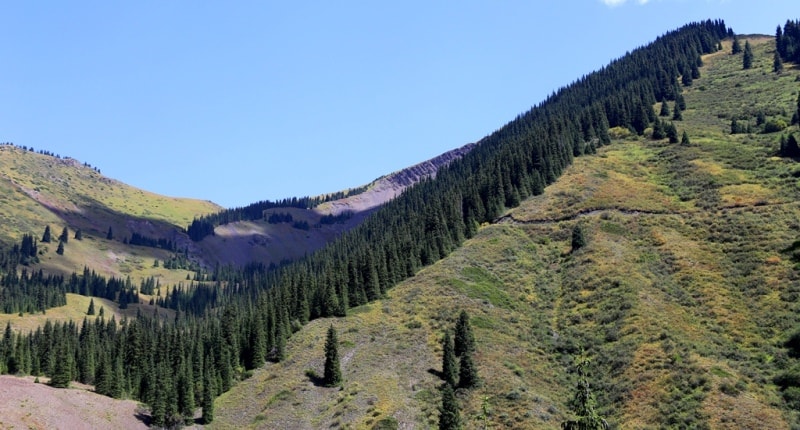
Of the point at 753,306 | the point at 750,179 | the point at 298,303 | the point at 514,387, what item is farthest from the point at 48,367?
the point at 750,179

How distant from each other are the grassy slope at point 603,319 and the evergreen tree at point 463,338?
2.59 m

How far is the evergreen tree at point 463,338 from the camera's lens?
89.0 meters

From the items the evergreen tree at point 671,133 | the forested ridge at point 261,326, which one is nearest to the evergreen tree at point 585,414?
the forested ridge at point 261,326

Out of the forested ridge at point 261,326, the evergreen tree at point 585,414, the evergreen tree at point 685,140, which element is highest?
the evergreen tree at point 685,140

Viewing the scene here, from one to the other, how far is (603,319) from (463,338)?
23046mm

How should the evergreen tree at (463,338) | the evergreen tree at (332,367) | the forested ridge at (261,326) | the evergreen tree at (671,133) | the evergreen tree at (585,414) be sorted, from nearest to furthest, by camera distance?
the evergreen tree at (585,414) → the evergreen tree at (332,367) → the evergreen tree at (463,338) → the forested ridge at (261,326) → the evergreen tree at (671,133)

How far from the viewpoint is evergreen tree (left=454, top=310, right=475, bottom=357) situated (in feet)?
292

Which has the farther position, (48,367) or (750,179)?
(750,179)

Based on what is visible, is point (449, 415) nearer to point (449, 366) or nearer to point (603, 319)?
point (449, 366)

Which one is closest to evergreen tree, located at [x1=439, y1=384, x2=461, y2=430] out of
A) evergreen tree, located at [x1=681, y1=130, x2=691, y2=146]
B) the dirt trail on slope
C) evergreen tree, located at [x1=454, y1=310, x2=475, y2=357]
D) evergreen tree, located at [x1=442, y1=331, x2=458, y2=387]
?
evergreen tree, located at [x1=442, y1=331, x2=458, y2=387]

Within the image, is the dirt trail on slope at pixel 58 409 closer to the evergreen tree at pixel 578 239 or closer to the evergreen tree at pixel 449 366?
the evergreen tree at pixel 449 366

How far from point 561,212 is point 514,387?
69.7 meters

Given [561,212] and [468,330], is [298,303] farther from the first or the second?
[561,212]

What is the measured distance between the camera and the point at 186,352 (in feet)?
412
